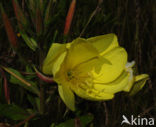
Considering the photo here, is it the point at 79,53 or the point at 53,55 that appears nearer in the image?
the point at 53,55

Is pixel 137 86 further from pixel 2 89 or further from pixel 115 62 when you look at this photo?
pixel 2 89

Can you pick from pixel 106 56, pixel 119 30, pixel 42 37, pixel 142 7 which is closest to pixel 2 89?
pixel 42 37

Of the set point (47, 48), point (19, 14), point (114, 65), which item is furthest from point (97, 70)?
point (19, 14)

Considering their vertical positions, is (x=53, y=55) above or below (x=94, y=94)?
above
